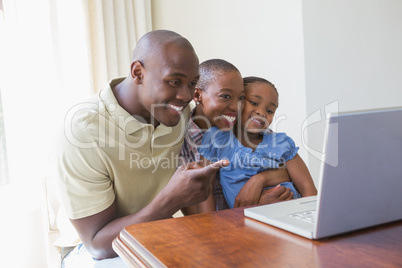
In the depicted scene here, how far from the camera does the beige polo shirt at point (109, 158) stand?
1.20 m

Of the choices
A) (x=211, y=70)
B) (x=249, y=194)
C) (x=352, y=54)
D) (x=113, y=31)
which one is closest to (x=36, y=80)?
(x=113, y=31)

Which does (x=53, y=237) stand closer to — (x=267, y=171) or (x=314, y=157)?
(x=267, y=171)

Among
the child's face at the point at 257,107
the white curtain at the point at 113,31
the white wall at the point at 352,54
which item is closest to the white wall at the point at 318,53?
the white wall at the point at 352,54

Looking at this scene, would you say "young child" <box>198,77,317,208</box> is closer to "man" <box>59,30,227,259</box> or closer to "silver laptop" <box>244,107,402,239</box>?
"man" <box>59,30,227,259</box>

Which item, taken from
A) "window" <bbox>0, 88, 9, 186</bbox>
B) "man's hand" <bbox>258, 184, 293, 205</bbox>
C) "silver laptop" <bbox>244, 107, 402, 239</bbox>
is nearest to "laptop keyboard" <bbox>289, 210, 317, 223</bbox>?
"silver laptop" <bbox>244, 107, 402, 239</bbox>

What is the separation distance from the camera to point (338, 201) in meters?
0.69

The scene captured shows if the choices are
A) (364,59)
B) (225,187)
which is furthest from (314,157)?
(225,187)

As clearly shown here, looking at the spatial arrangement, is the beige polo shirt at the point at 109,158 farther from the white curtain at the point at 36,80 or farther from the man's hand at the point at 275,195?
the white curtain at the point at 36,80

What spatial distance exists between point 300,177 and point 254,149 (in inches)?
8.3

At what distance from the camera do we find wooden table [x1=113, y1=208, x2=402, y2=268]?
0.63 m

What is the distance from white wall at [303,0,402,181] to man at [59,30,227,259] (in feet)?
4.19

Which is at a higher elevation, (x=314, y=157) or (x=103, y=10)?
(x=103, y=10)

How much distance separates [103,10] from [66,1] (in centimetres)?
28

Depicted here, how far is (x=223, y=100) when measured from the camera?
1.53 meters
